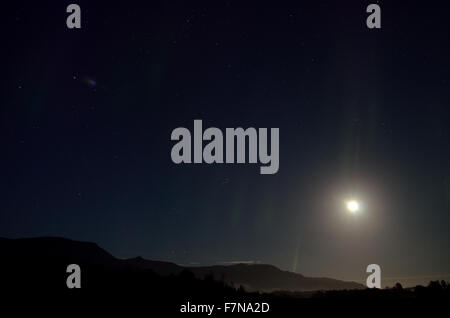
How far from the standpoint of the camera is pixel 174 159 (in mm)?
21406

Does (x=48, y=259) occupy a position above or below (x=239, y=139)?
below
